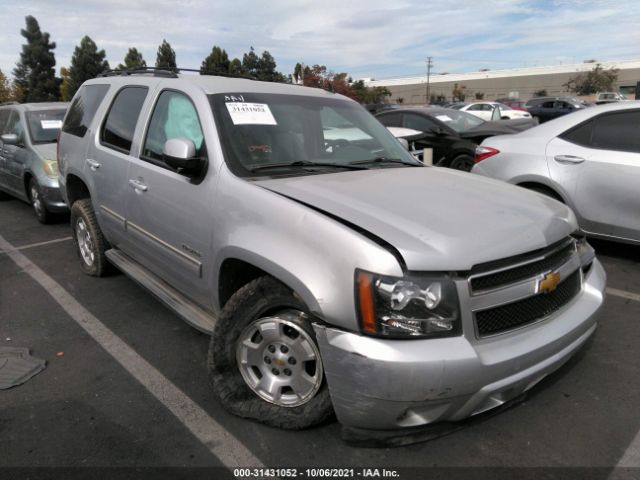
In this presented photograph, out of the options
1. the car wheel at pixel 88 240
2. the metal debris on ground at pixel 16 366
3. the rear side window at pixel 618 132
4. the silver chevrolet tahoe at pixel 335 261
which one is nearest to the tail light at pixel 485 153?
the rear side window at pixel 618 132

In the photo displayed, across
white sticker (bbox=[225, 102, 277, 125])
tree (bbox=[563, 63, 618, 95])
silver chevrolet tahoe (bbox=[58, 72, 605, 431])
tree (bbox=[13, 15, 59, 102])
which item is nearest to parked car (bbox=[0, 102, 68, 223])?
silver chevrolet tahoe (bbox=[58, 72, 605, 431])

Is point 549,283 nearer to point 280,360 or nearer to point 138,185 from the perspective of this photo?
point 280,360

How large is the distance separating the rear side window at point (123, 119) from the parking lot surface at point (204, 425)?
142 cm

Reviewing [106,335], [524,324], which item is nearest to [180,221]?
[106,335]

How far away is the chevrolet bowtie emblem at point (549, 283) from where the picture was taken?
86.6 inches

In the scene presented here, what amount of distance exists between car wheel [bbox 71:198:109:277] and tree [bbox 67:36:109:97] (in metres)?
56.5

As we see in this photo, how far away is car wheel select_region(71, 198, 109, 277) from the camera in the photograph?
430 centimetres

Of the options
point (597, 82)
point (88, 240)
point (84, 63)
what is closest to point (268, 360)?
point (88, 240)

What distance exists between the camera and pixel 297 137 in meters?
3.19

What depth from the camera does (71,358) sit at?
10.5 feet

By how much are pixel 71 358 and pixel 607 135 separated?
4948 millimetres

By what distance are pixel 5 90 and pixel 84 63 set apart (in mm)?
8915

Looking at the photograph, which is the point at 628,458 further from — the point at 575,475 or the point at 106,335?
the point at 106,335

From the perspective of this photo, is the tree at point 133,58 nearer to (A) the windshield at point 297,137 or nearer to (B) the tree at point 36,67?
(B) the tree at point 36,67
